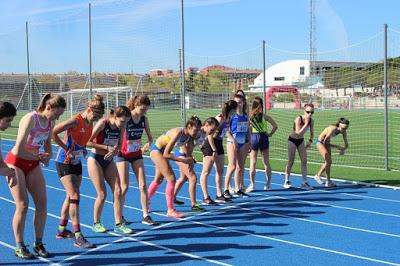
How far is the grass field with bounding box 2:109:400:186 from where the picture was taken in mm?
12498

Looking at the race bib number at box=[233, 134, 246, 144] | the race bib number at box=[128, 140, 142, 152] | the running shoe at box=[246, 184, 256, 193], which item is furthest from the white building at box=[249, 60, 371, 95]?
the race bib number at box=[128, 140, 142, 152]

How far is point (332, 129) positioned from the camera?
1074 cm

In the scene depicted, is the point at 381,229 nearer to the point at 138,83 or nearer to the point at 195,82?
the point at 195,82

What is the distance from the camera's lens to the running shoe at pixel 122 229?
6.98 meters

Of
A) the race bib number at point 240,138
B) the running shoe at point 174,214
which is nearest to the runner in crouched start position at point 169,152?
the running shoe at point 174,214

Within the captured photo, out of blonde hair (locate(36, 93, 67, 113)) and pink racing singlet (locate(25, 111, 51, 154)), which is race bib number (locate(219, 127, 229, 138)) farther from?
pink racing singlet (locate(25, 111, 51, 154))

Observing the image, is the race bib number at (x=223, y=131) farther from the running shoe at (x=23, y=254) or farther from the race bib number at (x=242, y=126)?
the running shoe at (x=23, y=254)

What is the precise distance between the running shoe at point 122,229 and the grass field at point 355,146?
6.20 meters

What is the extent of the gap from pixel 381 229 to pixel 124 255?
352 centimetres

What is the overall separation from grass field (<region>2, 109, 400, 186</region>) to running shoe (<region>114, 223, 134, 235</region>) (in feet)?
20.3

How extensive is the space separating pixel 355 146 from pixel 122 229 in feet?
45.9

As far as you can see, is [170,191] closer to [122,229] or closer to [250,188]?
[122,229]

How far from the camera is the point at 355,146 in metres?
A: 19.3

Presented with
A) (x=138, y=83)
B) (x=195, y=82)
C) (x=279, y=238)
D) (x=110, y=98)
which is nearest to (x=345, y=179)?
(x=279, y=238)
